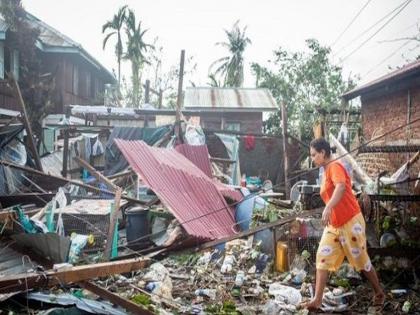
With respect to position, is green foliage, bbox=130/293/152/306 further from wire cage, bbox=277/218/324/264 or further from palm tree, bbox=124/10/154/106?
palm tree, bbox=124/10/154/106

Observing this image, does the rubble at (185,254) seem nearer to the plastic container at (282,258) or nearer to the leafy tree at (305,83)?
the plastic container at (282,258)

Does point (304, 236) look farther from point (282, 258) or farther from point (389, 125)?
point (389, 125)

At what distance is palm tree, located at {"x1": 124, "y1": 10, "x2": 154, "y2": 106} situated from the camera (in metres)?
27.9

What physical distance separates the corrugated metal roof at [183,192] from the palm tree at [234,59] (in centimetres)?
2641

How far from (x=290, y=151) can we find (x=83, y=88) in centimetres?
1324

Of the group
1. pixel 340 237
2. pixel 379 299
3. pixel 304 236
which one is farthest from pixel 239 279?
pixel 379 299

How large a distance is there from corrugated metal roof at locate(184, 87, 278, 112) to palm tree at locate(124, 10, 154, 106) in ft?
33.4

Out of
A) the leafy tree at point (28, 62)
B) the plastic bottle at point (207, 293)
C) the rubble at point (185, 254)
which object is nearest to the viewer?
the rubble at point (185, 254)

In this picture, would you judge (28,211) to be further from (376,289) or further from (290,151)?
(290,151)

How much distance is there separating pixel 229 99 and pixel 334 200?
14659mm

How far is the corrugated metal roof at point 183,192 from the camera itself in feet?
16.9

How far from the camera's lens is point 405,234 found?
5.19 meters

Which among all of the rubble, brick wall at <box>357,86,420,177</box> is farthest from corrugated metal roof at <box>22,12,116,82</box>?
brick wall at <box>357,86,420,177</box>

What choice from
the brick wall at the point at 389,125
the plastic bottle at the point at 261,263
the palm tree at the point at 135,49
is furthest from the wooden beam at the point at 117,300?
the palm tree at the point at 135,49
